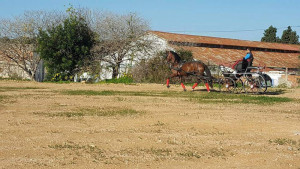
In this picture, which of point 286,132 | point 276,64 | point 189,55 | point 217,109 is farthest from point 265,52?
point 286,132

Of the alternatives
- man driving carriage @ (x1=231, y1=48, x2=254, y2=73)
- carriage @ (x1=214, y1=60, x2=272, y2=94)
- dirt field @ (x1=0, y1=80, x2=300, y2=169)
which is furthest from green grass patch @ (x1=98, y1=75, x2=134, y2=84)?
Result: dirt field @ (x1=0, y1=80, x2=300, y2=169)

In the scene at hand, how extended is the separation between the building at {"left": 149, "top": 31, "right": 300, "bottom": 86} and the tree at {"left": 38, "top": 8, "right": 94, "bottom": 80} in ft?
19.5

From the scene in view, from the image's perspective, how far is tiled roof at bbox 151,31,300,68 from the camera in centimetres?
4159

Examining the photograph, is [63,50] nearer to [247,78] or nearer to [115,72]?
[115,72]

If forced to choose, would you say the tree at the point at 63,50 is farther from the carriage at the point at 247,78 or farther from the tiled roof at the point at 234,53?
the carriage at the point at 247,78

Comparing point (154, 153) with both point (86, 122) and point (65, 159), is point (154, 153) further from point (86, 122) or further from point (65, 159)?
point (86, 122)

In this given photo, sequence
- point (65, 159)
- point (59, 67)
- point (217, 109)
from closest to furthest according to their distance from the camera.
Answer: point (65, 159) → point (217, 109) → point (59, 67)

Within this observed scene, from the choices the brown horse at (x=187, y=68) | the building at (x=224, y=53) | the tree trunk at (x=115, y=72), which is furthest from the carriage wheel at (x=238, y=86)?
the tree trunk at (x=115, y=72)

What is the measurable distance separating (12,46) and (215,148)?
31.2m

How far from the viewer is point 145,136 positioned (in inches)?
372

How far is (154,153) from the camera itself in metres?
7.93

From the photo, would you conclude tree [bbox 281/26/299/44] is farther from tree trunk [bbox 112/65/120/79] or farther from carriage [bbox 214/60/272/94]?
carriage [bbox 214/60/272/94]

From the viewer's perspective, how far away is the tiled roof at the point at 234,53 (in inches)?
1638

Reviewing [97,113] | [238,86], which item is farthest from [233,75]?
[97,113]
